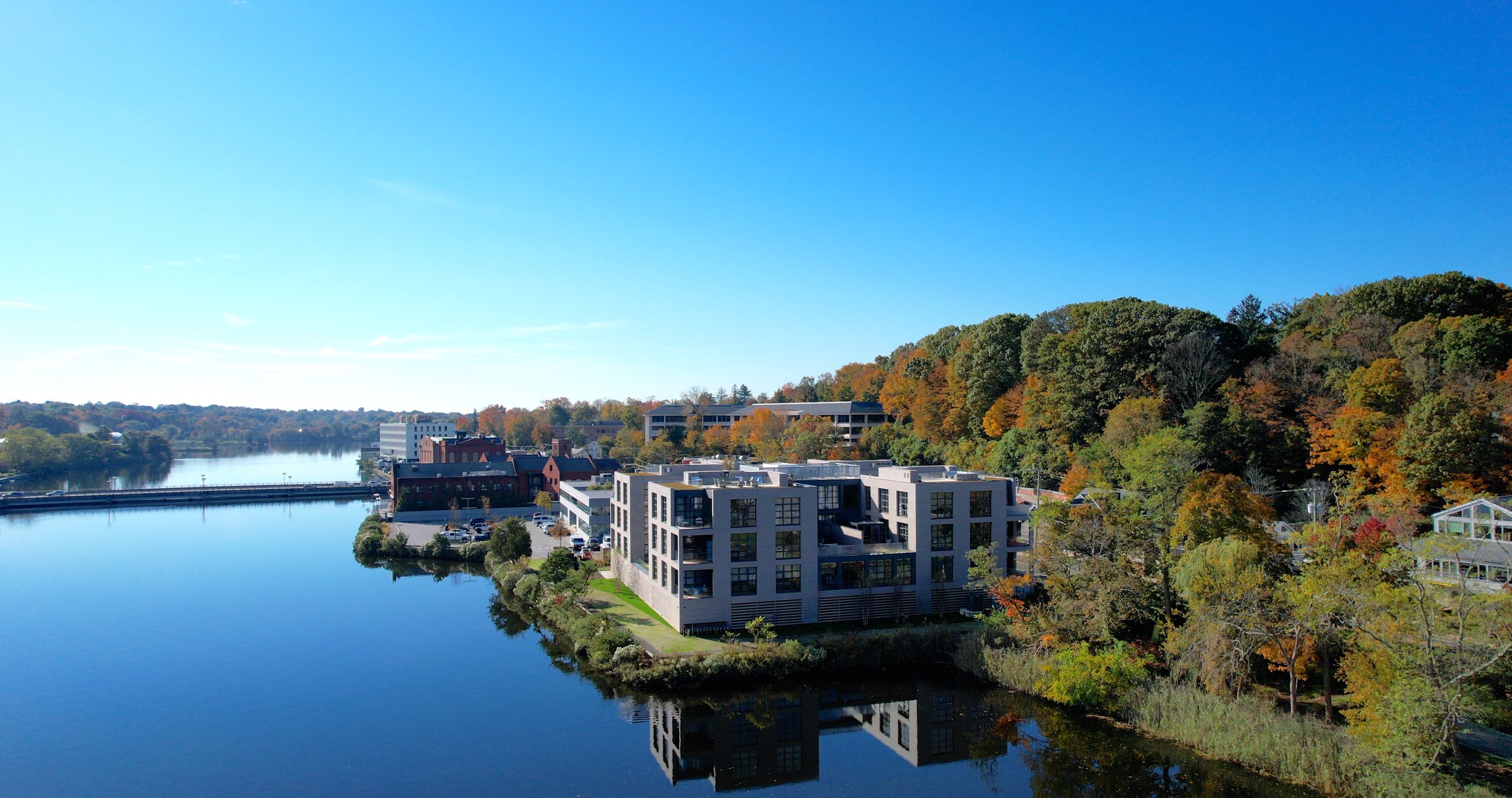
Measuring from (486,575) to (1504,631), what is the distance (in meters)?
43.4

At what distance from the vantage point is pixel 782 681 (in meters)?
27.2

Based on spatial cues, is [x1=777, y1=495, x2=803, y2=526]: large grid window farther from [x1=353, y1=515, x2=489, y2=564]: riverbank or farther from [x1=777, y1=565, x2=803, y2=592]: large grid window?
[x1=353, y1=515, x2=489, y2=564]: riverbank

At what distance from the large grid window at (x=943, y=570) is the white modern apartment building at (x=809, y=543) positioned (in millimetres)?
47

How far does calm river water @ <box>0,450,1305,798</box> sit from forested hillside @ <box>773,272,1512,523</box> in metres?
18.4

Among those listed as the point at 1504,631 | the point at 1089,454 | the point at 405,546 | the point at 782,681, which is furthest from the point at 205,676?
the point at 1089,454

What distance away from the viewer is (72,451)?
372ft

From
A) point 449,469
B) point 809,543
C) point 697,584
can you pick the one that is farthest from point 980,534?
point 449,469

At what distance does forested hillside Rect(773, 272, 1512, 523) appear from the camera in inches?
1287

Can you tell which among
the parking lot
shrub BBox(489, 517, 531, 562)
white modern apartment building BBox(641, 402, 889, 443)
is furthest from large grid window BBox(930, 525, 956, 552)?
white modern apartment building BBox(641, 402, 889, 443)

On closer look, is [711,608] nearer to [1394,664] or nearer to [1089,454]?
[1394,664]

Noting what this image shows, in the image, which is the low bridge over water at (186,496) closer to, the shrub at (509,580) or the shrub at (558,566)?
the shrub at (509,580)

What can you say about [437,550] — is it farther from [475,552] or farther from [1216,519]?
[1216,519]

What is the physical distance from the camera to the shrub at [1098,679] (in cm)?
2391

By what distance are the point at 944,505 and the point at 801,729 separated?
11925 millimetres
